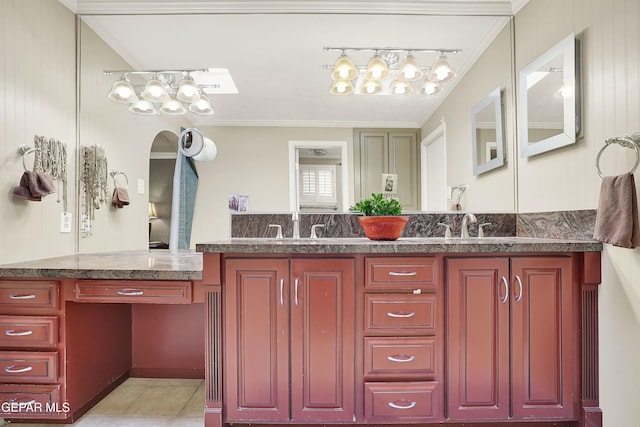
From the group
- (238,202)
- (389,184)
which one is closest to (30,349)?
(238,202)

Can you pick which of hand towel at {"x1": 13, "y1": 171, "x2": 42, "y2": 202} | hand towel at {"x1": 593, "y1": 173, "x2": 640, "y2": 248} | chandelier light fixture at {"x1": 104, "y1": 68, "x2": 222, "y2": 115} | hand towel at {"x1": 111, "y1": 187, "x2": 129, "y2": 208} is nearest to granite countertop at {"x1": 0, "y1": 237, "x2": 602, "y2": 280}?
hand towel at {"x1": 593, "y1": 173, "x2": 640, "y2": 248}

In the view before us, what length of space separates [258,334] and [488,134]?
185cm

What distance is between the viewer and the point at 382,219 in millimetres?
1763

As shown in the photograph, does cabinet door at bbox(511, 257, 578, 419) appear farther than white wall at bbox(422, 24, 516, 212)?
No

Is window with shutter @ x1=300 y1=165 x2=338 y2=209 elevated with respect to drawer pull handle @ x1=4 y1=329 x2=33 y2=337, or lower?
elevated

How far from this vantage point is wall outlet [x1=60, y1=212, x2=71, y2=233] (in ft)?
6.73

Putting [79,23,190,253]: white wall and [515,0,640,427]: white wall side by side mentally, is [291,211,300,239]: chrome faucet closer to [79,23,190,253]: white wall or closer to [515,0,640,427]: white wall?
[79,23,190,253]: white wall

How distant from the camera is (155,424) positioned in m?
1.66

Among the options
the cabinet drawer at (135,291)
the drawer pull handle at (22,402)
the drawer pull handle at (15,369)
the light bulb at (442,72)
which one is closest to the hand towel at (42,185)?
the cabinet drawer at (135,291)

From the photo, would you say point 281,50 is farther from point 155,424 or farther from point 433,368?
point 155,424

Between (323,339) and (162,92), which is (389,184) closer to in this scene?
(323,339)

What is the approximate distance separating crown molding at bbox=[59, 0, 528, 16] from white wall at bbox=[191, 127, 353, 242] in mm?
752

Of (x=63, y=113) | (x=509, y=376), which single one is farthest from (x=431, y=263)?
(x=63, y=113)

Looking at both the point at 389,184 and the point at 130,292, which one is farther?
the point at 389,184
